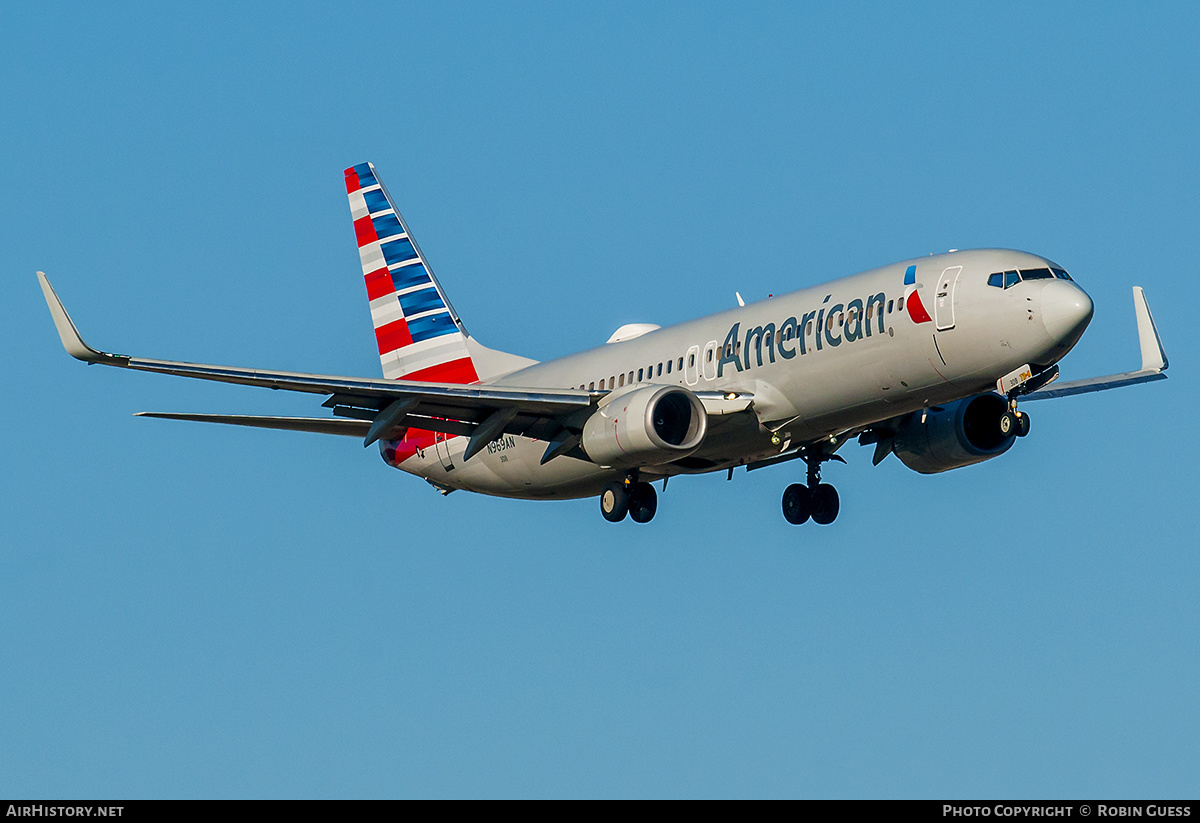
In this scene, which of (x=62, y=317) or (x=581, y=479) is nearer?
(x=62, y=317)

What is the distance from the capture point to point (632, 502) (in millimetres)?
41281

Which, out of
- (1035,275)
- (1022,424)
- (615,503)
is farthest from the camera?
(615,503)

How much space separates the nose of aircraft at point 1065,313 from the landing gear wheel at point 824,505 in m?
9.79

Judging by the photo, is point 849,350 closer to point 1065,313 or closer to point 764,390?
point 764,390

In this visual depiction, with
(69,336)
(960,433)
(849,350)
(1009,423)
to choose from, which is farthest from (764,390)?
(69,336)

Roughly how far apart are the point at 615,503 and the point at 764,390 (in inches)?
193

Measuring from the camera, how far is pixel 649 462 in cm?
3894

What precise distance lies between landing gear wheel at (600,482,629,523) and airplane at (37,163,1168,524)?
0.18 ft

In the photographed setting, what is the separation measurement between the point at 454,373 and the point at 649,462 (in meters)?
13.4

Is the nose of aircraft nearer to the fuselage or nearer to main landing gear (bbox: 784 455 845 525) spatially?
the fuselage

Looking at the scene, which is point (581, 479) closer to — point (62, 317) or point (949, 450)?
point (949, 450)

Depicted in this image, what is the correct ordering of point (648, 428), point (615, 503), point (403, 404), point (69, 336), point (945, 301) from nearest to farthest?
1. point (69, 336)
2. point (945, 301)
3. point (648, 428)
4. point (403, 404)
5. point (615, 503)

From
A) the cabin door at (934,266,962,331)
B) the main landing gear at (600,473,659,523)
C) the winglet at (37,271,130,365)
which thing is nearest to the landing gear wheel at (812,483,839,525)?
the main landing gear at (600,473,659,523)
